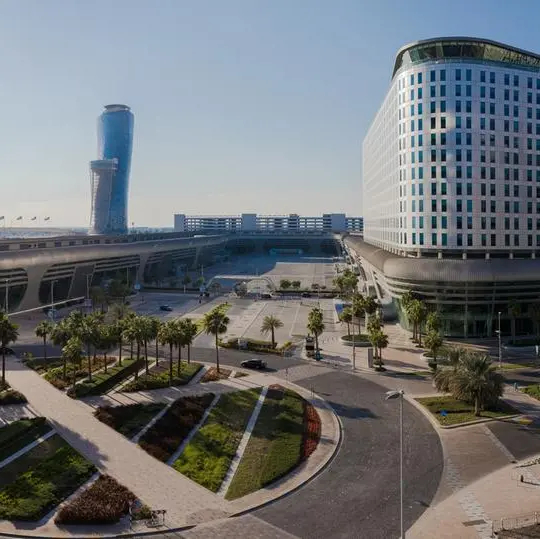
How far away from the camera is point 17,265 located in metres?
102

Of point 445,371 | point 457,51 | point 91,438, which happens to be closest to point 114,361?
point 91,438

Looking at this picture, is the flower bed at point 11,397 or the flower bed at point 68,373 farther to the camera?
the flower bed at point 68,373

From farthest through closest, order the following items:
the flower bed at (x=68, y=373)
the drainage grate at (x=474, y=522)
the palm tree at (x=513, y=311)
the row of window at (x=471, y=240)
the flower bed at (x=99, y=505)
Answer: the row of window at (x=471, y=240), the palm tree at (x=513, y=311), the flower bed at (x=68, y=373), the flower bed at (x=99, y=505), the drainage grate at (x=474, y=522)

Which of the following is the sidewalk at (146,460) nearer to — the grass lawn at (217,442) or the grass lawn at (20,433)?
the grass lawn at (217,442)

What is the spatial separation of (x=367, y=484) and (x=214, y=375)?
29844 millimetres

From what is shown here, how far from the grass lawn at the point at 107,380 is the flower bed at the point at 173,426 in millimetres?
9999

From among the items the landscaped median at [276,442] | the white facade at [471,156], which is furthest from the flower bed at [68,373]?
the white facade at [471,156]

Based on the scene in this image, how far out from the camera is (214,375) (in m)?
63.5

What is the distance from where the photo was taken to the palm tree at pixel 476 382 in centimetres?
4912

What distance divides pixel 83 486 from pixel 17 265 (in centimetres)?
7600

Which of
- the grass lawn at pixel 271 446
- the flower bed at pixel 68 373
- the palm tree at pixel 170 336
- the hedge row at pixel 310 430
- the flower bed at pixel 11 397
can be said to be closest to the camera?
the grass lawn at pixel 271 446

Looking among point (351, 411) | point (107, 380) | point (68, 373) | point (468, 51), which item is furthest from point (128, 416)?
point (468, 51)

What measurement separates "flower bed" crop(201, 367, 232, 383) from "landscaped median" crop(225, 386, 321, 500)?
8540mm

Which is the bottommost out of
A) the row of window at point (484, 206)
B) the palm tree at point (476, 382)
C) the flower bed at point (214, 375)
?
the flower bed at point (214, 375)
